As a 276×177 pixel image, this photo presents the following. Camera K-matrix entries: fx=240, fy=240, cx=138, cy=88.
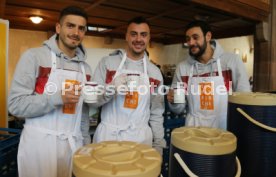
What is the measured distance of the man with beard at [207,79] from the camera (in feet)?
6.80

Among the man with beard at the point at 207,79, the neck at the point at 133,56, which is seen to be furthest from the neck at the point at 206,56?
the neck at the point at 133,56

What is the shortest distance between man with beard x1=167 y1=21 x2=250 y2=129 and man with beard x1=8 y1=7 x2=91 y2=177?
0.89 metres

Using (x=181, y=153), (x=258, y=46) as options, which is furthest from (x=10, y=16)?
(x=181, y=153)

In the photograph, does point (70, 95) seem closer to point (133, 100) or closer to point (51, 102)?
point (51, 102)

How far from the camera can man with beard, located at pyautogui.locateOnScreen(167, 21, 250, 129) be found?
2.07 m

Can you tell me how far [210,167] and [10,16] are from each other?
196 inches

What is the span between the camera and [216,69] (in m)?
2.13

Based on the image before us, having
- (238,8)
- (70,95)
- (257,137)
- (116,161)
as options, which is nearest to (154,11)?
(238,8)

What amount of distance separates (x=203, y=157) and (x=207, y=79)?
1.44 meters

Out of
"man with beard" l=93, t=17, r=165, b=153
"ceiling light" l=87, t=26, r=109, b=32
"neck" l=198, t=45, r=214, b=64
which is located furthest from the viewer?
"ceiling light" l=87, t=26, r=109, b=32

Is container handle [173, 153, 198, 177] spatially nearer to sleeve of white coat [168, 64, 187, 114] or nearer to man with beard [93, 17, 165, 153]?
man with beard [93, 17, 165, 153]

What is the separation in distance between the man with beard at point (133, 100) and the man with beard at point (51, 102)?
270 millimetres

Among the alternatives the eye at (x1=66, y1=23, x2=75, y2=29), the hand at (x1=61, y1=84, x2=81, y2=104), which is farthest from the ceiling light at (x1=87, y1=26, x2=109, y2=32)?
the hand at (x1=61, y1=84, x2=81, y2=104)

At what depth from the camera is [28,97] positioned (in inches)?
58.6
